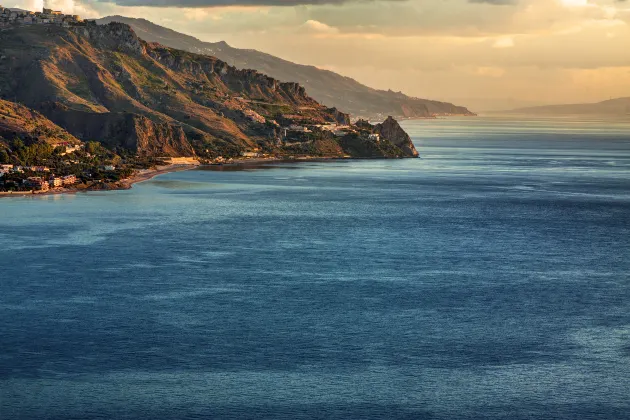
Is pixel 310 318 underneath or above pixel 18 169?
underneath

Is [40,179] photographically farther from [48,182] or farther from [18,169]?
[18,169]

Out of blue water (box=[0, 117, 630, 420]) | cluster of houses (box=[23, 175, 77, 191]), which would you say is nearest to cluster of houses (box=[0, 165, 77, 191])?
cluster of houses (box=[23, 175, 77, 191])

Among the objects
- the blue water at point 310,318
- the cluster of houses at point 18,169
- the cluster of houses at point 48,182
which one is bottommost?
the blue water at point 310,318

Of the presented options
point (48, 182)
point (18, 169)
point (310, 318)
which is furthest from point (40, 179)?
point (310, 318)

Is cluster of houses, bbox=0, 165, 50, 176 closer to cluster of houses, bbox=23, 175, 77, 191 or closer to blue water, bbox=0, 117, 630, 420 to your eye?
cluster of houses, bbox=23, 175, 77, 191

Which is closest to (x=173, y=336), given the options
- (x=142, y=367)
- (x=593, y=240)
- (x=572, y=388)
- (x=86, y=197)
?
(x=142, y=367)

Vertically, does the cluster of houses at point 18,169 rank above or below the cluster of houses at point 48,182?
above

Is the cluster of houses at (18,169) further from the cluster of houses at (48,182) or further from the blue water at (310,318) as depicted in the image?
the blue water at (310,318)

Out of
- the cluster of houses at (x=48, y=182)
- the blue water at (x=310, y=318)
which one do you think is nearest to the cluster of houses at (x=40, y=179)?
the cluster of houses at (x=48, y=182)

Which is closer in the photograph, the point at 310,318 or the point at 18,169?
the point at 310,318
